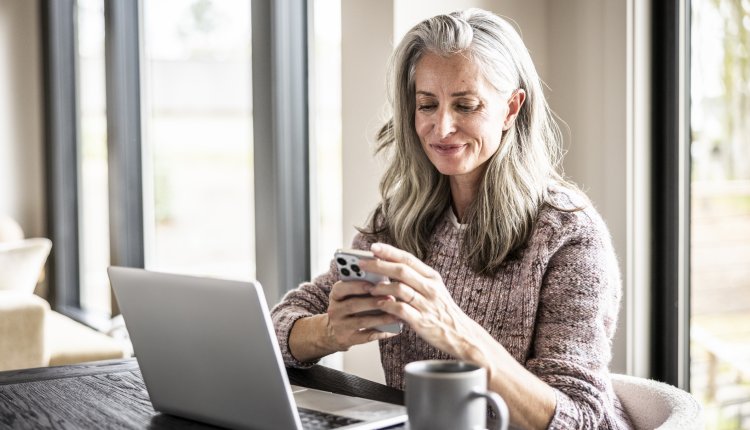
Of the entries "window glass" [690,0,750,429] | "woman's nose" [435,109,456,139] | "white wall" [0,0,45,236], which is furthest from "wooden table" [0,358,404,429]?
"white wall" [0,0,45,236]

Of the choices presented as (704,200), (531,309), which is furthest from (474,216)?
(704,200)

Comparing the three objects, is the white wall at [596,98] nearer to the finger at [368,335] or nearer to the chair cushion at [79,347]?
the finger at [368,335]

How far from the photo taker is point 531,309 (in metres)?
1.45

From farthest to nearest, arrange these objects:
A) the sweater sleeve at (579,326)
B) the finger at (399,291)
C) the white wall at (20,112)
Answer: the white wall at (20,112) → the sweater sleeve at (579,326) → the finger at (399,291)

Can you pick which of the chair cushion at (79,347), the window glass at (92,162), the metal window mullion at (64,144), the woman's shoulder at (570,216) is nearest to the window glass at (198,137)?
the window glass at (92,162)

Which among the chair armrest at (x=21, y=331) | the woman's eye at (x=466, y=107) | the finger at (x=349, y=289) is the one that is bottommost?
the chair armrest at (x=21, y=331)

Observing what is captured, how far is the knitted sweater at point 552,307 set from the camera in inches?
50.9

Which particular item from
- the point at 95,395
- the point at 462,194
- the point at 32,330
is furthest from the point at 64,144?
the point at 95,395

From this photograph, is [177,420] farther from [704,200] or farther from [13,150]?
[13,150]

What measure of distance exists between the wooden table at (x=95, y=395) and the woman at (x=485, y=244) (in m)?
0.08

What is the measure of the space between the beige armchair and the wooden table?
1033mm

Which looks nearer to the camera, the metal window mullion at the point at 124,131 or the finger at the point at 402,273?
the finger at the point at 402,273

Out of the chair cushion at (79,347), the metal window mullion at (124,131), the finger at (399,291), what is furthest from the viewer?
the metal window mullion at (124,131)

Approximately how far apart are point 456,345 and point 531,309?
0.93 ft
